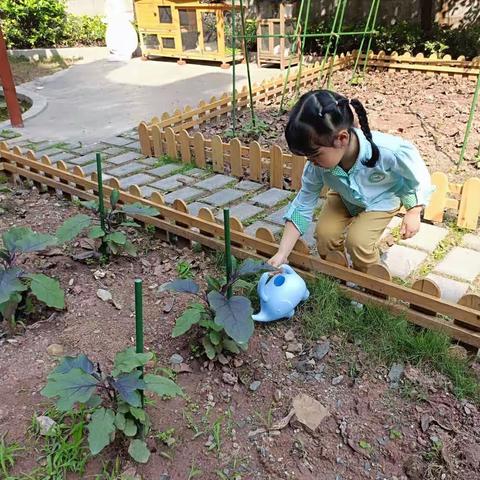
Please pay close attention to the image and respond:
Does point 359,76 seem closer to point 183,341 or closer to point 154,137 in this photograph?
point 154,137

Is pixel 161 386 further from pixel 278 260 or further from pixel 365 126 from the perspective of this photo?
pixel 365 126

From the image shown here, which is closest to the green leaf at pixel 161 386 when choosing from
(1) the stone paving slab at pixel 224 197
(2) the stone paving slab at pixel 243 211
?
(2) the stone paving slab at pixel 243 211

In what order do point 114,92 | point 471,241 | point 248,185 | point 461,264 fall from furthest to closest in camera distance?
point 114,92 → point 248,185 → point 471,241 → point 461,264

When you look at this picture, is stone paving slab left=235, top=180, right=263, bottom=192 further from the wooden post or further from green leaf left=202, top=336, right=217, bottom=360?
the wooden post

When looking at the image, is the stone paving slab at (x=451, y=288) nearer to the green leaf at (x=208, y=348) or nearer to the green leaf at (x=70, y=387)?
the green leaf at (x=208, y=348)

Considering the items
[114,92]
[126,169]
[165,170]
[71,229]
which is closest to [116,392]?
[71,229]

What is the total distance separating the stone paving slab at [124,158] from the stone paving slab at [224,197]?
4.14 ft

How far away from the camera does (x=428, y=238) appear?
3.27 metres

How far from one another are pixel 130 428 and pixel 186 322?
0.47 m

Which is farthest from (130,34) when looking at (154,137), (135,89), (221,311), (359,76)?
(221,311)

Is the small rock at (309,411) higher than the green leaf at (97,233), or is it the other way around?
the green leaf at (97,233)

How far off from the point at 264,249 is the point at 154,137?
2459 mm

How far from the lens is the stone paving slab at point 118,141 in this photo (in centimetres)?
541

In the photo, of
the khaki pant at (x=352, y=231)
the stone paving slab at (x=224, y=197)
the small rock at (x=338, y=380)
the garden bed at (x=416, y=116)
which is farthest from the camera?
the garden bed at (x=416, y=116)
